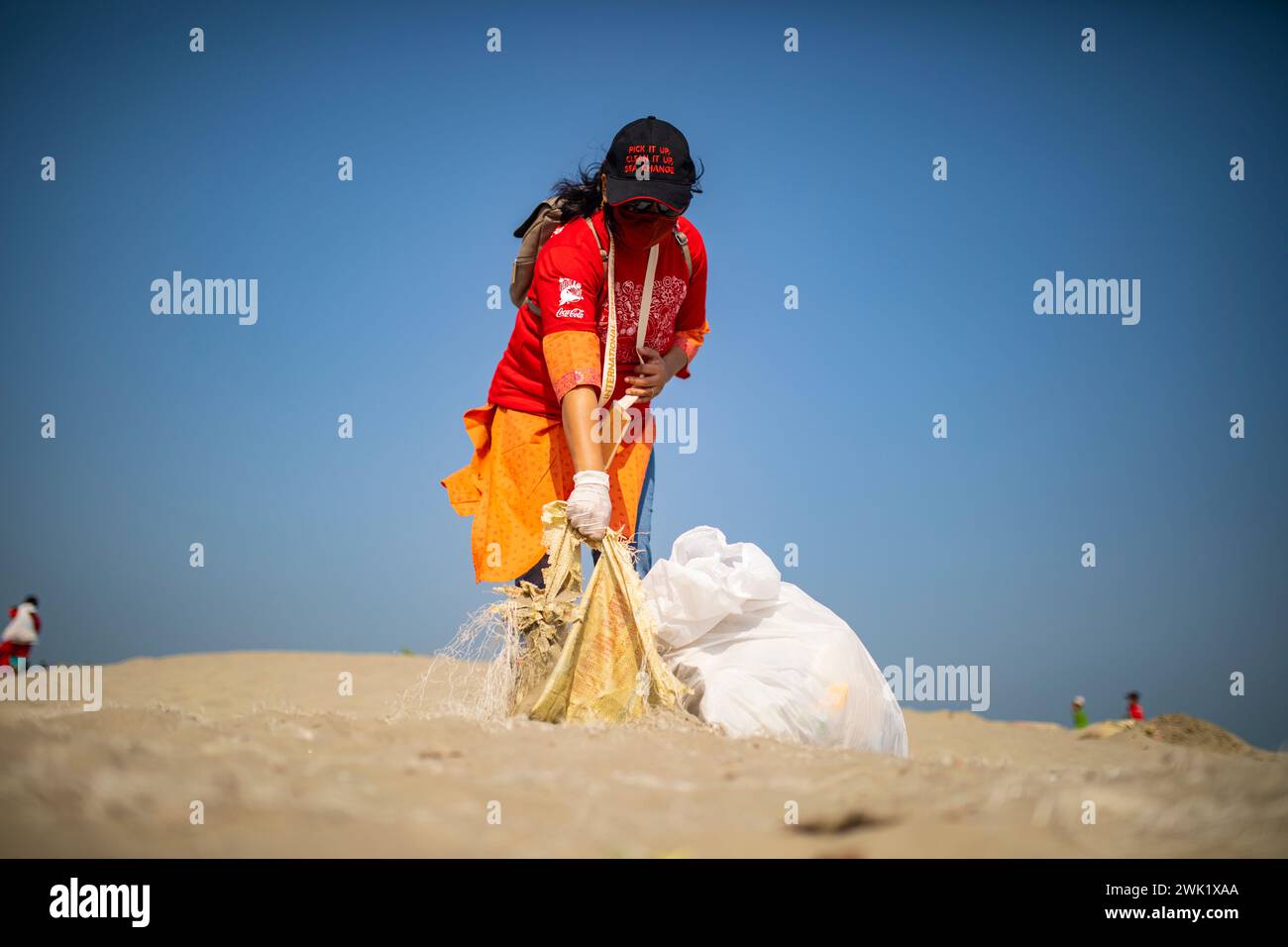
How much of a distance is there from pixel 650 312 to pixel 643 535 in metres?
0.84

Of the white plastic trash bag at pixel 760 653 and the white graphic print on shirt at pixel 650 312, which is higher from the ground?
the white graphic print on shirt at pixel 650 312

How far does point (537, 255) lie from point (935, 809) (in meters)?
2.40

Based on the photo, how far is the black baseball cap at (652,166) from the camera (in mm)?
2916

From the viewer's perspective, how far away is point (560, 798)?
1470 mm

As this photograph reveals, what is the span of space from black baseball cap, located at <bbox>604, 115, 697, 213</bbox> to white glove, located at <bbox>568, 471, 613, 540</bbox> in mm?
932

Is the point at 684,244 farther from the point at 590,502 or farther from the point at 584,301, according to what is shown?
the point at 590,502

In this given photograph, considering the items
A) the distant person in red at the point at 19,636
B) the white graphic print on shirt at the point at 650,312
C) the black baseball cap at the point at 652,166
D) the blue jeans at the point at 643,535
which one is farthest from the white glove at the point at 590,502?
the distant person in red at the point at 19,636

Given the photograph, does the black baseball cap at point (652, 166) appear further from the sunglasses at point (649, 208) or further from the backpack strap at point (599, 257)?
the backpack strap at point (599, 257)

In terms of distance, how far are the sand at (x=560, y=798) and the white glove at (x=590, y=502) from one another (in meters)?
0.82

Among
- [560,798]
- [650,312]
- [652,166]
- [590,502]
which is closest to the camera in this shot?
→ [560,798]

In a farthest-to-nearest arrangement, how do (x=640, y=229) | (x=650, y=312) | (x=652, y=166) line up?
(x=650, y=312) → (x=640, y=229) → (x=652, y=166)

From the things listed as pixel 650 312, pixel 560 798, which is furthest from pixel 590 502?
pixel 560 798
